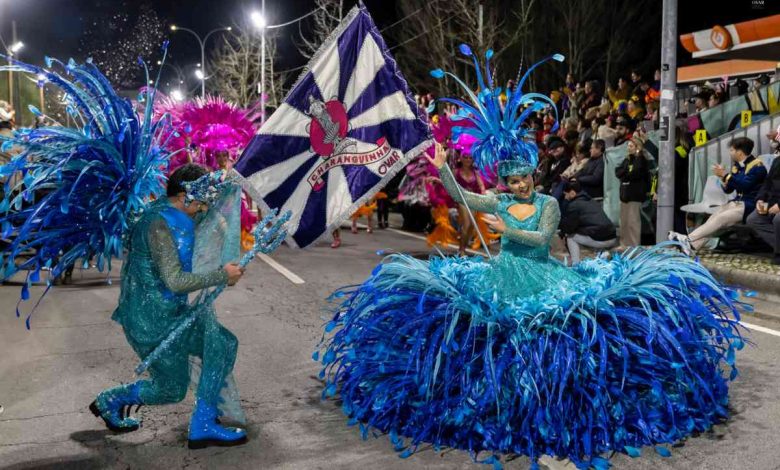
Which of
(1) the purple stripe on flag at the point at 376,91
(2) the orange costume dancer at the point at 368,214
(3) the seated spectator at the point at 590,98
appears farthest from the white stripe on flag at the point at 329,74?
(3) the seated spectator at the point at 590,98

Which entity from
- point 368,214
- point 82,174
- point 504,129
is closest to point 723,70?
point 368,214

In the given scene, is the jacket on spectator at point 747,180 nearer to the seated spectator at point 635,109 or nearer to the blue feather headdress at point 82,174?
the seated spectator at point 635,109

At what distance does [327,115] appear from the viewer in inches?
219

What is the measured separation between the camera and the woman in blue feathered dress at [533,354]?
413cm

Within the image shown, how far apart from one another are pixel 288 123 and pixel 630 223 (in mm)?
7746

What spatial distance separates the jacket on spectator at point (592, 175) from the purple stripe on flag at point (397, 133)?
23.4 ft

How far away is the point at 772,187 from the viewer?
9.72m

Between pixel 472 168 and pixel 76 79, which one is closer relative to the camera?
pixel 76 79

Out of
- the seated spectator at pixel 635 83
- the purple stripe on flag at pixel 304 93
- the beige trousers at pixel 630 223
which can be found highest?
the seated spectator at pixel 635 83

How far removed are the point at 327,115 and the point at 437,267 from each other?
1.36 metres

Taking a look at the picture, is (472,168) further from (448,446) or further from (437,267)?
(448,446)

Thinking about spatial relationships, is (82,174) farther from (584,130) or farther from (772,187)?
(584,130)

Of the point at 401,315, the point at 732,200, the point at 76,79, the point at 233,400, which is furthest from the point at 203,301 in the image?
the point at 732,200

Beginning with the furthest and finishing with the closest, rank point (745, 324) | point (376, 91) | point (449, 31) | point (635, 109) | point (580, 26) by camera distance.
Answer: point (580, 26) → point (449, 31) → point (635, 109) → point (745, 324) → point (376, 91)
